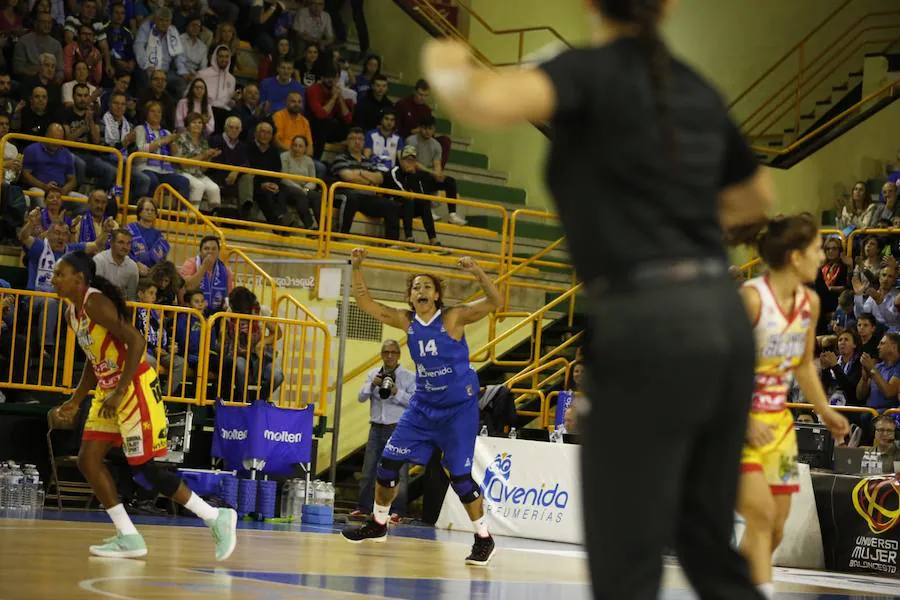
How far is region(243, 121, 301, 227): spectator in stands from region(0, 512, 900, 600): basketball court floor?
245 inches

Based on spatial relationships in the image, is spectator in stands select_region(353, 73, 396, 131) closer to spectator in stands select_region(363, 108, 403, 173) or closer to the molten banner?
spectator in stands select_region(363, 108, 403, 173)

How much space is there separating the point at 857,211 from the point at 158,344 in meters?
11.0

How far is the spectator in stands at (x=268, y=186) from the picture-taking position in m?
19.1

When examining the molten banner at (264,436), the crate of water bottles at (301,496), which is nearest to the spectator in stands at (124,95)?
the molten banner at (264,436)

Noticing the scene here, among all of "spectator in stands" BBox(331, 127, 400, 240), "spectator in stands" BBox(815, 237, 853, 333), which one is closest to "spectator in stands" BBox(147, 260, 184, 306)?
"spectator in stands" BBox(331, 127, 400, 240)

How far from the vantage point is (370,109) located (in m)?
21.6

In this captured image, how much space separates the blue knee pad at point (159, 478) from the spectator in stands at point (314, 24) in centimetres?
1380

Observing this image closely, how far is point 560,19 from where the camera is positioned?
25.3 meters

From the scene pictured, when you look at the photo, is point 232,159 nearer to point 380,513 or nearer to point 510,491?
point 510,491

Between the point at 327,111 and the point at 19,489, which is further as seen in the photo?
the point at 327,111

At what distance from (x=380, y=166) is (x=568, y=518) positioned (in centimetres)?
758

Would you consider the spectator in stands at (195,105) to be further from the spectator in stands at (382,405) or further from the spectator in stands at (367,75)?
the spectator in stands at (382,405)

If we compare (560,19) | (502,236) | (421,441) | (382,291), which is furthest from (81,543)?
(560,19)

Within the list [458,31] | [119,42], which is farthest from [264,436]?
[458,31]
